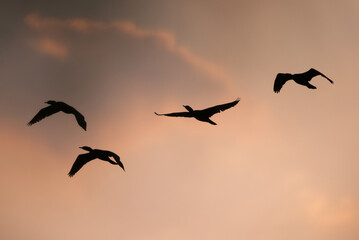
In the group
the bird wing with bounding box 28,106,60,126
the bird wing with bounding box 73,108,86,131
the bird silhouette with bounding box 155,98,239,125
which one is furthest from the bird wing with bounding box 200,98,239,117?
the bird wing with bounding box 28,106,60,126

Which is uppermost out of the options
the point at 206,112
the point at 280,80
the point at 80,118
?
the point at 280,80

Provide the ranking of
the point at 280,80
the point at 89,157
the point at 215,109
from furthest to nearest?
1. the point at 280,80
2. the point at 89,157
3. the point at 215,109

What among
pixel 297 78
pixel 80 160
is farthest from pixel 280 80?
pixel 80 160

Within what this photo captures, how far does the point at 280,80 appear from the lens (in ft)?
83.0

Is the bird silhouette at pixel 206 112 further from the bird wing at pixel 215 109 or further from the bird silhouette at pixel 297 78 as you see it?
the bird silhouette at pixel 297 78

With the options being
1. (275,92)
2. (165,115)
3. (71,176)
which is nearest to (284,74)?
(275,92)

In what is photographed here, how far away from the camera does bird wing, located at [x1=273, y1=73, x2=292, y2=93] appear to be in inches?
992

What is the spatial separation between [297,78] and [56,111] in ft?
41.3

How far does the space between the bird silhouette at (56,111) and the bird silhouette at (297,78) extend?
1015 cm

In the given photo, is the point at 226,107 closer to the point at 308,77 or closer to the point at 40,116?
the point at 308,77

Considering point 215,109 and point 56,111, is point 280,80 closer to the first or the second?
point 215,109

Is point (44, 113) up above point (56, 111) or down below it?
below

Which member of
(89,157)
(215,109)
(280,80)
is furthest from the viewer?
(280,80)

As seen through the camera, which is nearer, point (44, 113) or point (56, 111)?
point (56, 111)
